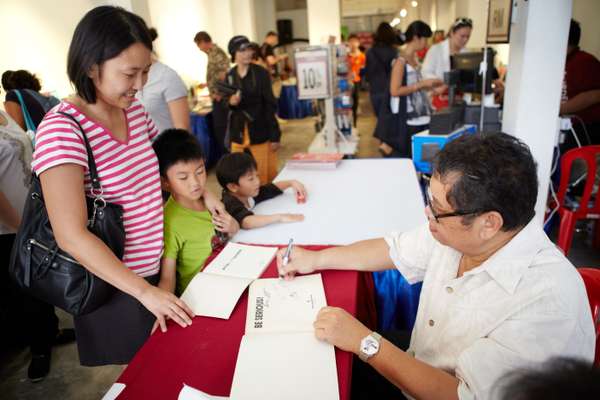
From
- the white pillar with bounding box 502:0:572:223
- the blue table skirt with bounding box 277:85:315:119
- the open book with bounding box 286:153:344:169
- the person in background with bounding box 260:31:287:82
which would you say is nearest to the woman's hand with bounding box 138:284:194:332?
the open book with bounding box 286:153:344:169

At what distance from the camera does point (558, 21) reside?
1905 millimetres

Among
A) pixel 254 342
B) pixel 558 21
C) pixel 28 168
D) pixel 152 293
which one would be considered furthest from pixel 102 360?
pixel 558 21

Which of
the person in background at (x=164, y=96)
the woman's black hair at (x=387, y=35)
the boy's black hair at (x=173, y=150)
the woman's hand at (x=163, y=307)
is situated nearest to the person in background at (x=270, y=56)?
the woman's black hair at (x=387, y=35)

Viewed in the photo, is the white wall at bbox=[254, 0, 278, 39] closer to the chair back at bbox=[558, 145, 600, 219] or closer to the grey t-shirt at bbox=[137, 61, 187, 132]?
the grey t-shirt at bbox=[137, 61, 187, 132]

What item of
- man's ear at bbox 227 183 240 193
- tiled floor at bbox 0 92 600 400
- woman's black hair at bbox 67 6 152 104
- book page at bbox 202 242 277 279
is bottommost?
tiled floor at bbox 0 92 600 400

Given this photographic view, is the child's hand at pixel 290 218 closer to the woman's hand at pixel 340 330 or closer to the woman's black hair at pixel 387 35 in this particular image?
the woman's hand at pixel 340 330

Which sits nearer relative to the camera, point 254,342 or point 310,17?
point 254,342

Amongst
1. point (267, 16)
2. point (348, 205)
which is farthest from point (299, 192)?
point (267, 16)

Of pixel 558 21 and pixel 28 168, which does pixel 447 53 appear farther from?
pixel 28 168

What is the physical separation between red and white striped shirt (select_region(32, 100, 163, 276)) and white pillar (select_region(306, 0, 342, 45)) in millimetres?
5231

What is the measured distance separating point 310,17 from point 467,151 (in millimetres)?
5718

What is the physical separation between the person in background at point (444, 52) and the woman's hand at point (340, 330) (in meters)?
2.71

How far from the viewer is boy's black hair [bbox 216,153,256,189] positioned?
5.61 feet

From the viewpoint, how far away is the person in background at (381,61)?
12.1ft
